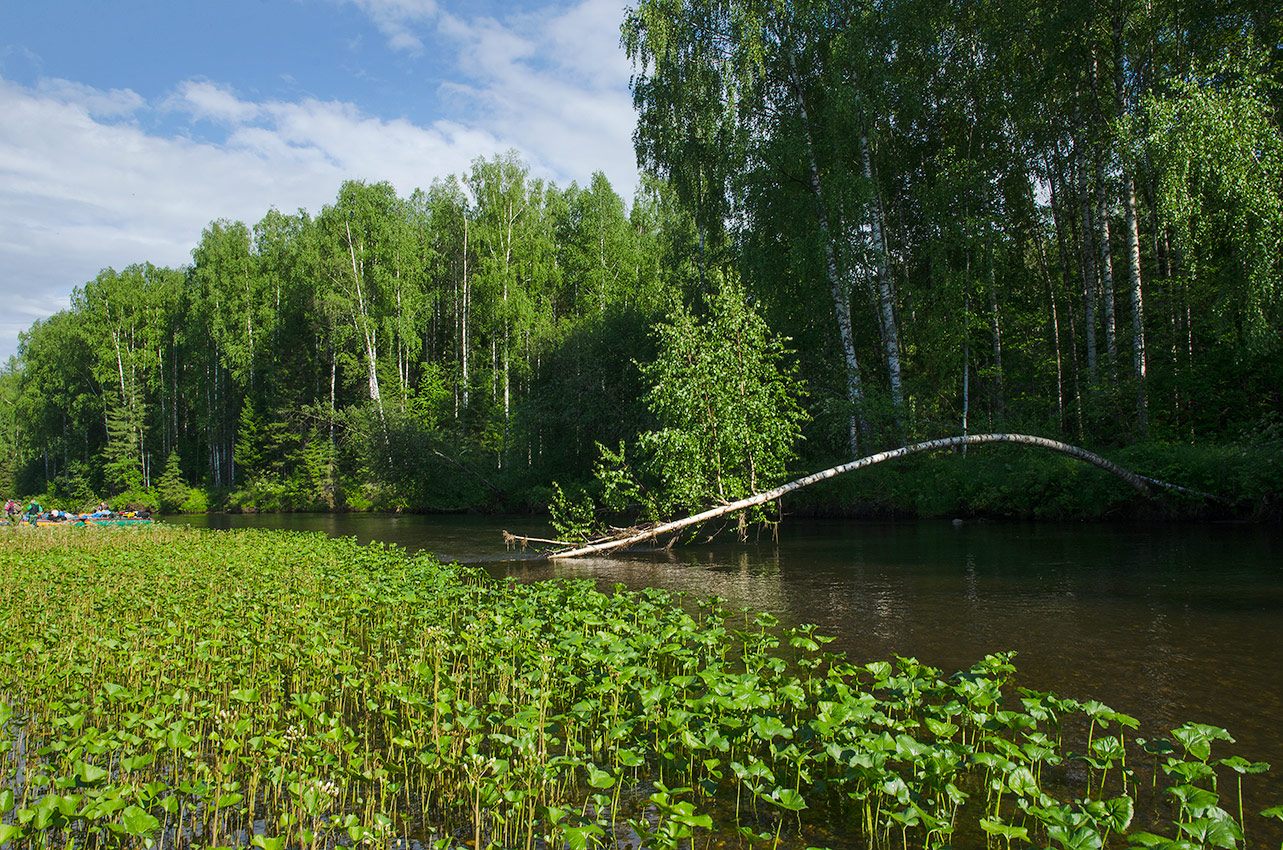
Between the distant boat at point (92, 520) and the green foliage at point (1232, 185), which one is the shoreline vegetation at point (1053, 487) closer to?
the green foliage at point (1232, 185)

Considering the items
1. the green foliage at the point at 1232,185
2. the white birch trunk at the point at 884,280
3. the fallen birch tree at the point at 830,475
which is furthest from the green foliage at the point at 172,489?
the green foliage at the point at 1232,185

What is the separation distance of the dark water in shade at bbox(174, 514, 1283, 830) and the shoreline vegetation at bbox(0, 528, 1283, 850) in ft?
2.47

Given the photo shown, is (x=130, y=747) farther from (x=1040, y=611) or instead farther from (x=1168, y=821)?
(x=1040, y=611)

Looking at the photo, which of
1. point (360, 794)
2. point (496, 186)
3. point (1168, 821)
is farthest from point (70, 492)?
point (1168, 821)

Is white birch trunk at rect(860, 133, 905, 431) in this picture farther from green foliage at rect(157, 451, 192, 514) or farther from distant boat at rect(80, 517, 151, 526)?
green foliage at rect(157, 451, 192, 514)

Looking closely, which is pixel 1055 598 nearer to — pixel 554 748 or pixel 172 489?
pixel 554 748

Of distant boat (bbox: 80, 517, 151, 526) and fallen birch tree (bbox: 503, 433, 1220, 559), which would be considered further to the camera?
distant boat (bbox: 80, 517, 151, 526)

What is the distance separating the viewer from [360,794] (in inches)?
203

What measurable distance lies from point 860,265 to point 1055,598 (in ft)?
53.8

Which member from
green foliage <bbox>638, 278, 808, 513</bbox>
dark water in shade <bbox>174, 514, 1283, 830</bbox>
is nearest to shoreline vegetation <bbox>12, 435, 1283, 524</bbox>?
dark water in shade <bbox>174, 514, 1283, 830</bbox>

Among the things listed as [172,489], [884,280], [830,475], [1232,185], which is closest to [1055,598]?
[830,475]

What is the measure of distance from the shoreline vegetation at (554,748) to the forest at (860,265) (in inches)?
443

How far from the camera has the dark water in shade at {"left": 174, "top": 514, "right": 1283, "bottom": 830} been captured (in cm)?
662

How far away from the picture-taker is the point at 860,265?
82.1ft
